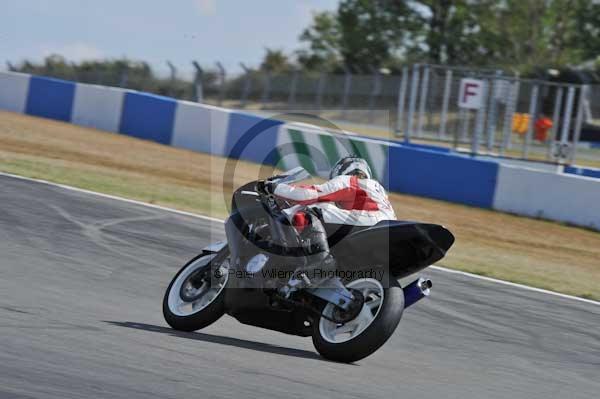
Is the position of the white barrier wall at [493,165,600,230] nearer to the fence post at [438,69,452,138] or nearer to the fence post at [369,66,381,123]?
the fence post at [438,69,452,138]

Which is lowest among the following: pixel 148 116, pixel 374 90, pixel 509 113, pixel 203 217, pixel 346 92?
pixel 203 217

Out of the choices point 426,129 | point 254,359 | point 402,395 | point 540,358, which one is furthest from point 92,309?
point 426,129

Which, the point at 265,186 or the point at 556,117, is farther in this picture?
the point at 556,117

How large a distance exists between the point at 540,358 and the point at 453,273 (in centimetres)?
377

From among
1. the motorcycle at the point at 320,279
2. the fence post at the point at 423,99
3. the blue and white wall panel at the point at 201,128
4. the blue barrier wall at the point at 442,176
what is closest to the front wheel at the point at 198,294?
the motorcycle at the point at 320,279

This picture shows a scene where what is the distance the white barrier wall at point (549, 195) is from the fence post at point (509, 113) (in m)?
4.22

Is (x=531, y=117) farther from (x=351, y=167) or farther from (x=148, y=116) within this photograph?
(x=351, y=167)

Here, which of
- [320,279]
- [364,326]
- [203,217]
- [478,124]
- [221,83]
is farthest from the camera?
[221,83]

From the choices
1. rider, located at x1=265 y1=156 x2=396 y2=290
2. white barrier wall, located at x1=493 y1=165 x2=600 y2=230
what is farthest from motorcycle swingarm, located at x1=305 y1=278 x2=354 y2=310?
white barrier wall, located at x1=493 y1=165 x2=600 y2=230

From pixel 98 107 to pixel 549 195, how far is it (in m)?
10.9

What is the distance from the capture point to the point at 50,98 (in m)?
23.7

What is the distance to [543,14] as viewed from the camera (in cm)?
4903

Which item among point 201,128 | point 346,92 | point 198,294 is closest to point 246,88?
point 346,92

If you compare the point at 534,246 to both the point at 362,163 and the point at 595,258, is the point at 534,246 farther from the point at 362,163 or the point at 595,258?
the point at 362,163
